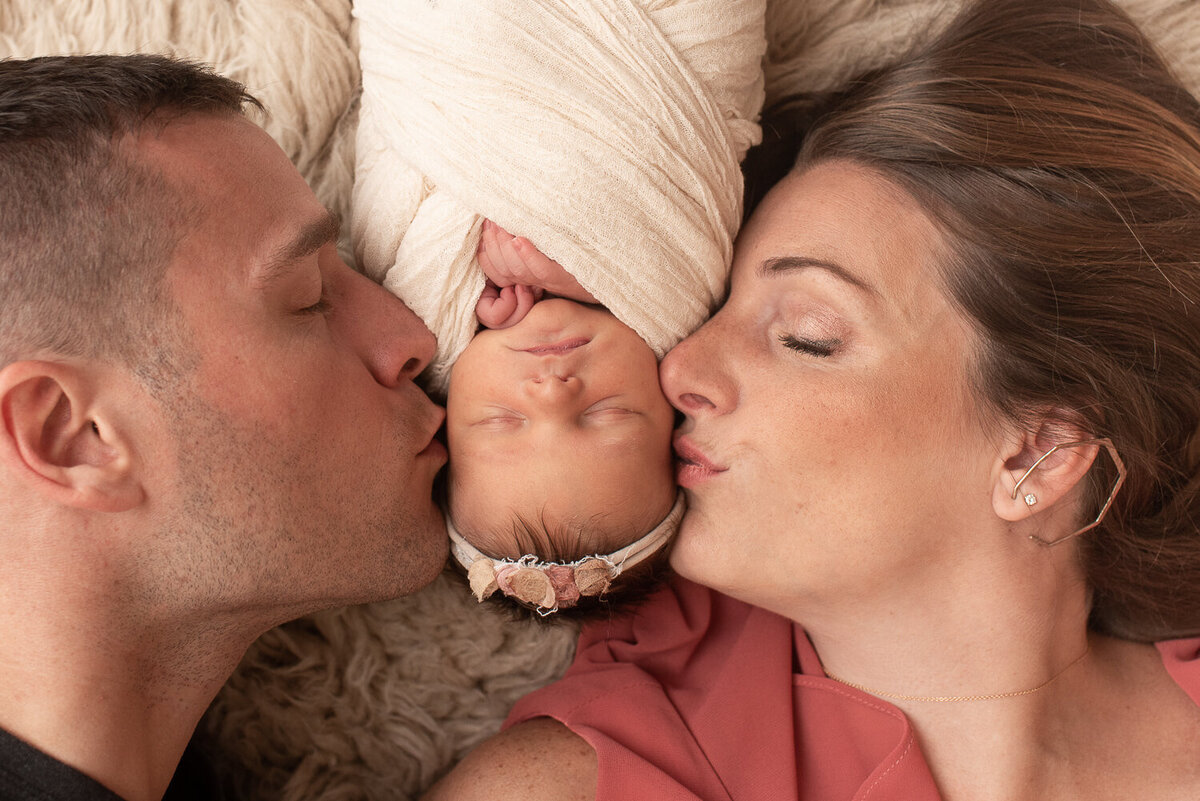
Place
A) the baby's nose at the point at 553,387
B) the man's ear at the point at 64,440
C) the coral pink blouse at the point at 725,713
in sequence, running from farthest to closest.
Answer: the coral pink blouse at the point at 725,713 < the baby's nose at the point at 553,387 < the man's ear at the point at 64,440

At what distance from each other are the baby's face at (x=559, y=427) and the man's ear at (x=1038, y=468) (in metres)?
0.62

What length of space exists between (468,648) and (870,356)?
1177 mm

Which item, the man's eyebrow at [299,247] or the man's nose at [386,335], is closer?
the man's eyebrow at [299,247]

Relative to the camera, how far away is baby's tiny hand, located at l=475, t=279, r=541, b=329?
180 centimetres

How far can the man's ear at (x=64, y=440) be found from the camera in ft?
4.78

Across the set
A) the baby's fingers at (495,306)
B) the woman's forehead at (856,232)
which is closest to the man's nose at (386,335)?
the baby's fingers at (495,306)

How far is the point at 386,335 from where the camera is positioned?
1.77 m

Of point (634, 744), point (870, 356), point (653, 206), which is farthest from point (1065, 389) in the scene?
point (634, 744)

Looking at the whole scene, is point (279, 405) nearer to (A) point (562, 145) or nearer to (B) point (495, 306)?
(B) point (495, 306)

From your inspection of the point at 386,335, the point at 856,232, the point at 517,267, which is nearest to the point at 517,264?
the point at 517,267

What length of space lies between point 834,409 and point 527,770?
36.9 inches

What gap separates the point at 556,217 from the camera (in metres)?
1.70

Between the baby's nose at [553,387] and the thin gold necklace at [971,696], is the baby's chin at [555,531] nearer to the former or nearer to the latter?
the baby's nose at [553,387]

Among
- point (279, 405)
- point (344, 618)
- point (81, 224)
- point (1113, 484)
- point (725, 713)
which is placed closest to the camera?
point (81, 224)
